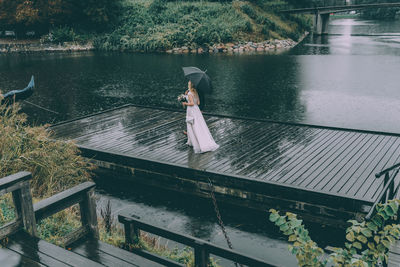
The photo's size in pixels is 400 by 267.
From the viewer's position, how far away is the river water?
9539 millimetres

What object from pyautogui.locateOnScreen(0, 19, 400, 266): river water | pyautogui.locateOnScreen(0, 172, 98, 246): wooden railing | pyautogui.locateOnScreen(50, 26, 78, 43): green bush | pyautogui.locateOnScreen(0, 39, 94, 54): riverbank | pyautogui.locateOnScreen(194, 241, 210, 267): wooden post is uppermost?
pyautogui.locateOnScreen(50, 26, 78, 43): green bush

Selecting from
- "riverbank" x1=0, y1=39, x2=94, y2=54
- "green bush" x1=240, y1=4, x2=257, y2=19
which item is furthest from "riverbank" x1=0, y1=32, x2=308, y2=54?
"green bush" x1=240, y1=4, x2=257, y2=19

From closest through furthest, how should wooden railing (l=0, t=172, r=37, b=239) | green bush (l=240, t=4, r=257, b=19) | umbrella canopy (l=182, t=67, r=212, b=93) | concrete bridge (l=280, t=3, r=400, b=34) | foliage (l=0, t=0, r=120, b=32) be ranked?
wooden railing (l=0, t=172, r=37, b=239) < umbrella canopy (l=182, t=67, r=212, b=93) < foliage (l=0, t=0, r=120, b=32) < green bush (l=240, t=4, r=257, b=19) < concrete bridge (l=280, t=3, r=400, b=34)

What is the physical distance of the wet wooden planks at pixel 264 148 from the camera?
920 cm

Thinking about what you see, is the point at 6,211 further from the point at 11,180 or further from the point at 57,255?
→ the point at 57,255

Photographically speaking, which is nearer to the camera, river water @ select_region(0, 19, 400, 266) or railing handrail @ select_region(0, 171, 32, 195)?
railing handrail @ select_region(0, 171, 32, 195)

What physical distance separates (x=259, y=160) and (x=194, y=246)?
18.9 ft

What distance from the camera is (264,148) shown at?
11312 millimetres

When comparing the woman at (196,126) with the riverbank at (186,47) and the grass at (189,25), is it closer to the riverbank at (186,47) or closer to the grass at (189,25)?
the riverbank at (186,47)

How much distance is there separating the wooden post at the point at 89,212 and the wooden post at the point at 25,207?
0.72m

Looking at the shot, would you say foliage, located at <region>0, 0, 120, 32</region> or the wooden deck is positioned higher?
foliage, located at <region>0, 0, 120, 32</region>

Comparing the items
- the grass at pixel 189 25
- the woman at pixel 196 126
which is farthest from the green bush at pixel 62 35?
the woman at pixel 196 126

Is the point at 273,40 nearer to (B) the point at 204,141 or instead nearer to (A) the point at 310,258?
(B) the point at 204,141

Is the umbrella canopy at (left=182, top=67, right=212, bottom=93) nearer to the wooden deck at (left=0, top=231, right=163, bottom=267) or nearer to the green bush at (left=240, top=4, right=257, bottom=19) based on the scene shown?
the wooden deck at (left=0, top=231, right=163, bottom=267)
